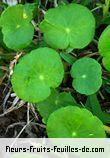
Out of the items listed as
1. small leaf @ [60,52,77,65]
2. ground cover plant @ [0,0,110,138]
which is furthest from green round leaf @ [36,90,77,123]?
small leaf @ [60,52,77,65]

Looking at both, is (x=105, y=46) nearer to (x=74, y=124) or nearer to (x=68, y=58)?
(x=68, y=58)

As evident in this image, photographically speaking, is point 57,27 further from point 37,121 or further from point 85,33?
point 37,121

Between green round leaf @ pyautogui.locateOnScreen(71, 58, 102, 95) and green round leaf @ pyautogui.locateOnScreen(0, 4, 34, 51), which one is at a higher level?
green round leaf @ pyautogui.locateOnScreen(0, 4, 34, 51)

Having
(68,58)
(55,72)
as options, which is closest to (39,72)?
(55,72)

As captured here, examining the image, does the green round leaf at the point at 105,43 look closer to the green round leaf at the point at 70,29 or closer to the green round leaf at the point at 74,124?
the green round leaf at the point at 70,29

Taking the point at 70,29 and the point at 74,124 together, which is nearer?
the point at 74,124

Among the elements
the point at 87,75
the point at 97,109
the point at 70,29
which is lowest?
the point at 97,109

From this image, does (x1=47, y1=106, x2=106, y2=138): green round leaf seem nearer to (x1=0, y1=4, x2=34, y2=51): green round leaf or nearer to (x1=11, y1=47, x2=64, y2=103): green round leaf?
(x1=11, y1=47, x2=64, y2=103): green round leaf

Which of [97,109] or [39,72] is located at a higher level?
[39,72]

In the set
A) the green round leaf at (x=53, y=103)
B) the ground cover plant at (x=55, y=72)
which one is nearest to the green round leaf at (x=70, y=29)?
the ground cover plant at (x=55, y=72)
